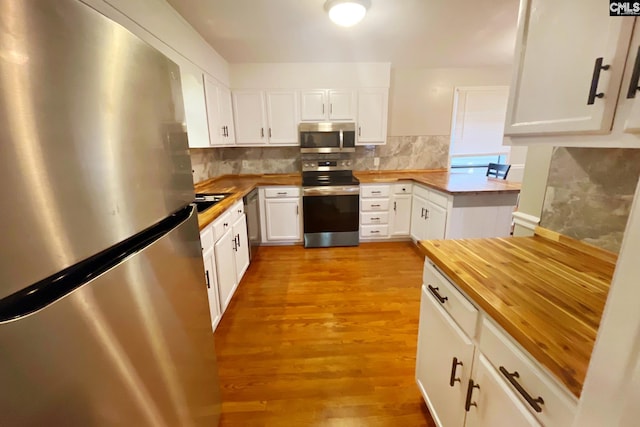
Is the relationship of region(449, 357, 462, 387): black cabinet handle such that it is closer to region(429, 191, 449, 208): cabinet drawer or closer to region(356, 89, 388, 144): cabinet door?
region(429, 191, 449, 208): cabinet drawer

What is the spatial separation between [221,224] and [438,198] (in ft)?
7.55

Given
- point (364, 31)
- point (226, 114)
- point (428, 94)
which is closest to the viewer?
point (364, 31)

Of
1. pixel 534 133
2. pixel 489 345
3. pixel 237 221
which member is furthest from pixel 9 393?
pixel 237 221

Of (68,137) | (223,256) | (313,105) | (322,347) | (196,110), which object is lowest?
(322,347)

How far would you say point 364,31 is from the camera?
2531 mm

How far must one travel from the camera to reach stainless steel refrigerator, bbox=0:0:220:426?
429 millimetres

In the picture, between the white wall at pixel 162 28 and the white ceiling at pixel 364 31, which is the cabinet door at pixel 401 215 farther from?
the white wall at pixel 162 28

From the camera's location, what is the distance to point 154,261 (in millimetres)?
779

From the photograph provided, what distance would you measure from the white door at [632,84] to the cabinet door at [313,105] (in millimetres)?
3227

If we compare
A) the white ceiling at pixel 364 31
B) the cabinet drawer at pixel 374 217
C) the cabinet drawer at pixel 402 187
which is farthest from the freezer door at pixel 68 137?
the cabinet drawer at pixel 402 187

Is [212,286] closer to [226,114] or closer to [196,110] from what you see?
[196,110]

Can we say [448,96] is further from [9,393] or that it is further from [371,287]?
[9,393]

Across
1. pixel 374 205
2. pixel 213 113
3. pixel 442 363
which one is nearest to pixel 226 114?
pixel 213 113

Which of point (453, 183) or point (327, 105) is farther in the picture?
point (327, 105)
